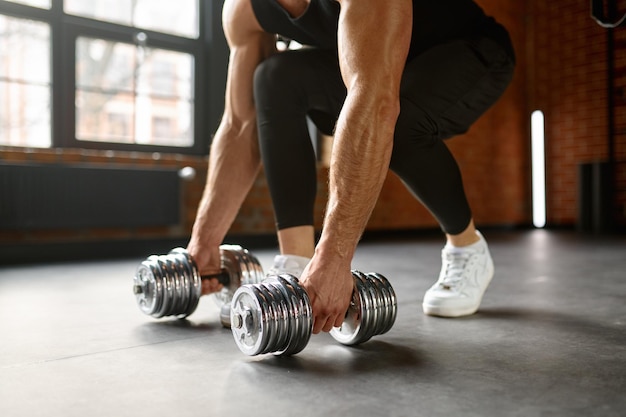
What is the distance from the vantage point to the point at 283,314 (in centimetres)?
94

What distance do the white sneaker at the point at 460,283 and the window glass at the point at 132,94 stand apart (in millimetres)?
2894

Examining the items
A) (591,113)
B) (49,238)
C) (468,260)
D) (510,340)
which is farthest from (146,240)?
(591,113)

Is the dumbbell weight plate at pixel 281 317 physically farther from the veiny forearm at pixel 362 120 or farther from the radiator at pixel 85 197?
the radiator at pixel 85 197

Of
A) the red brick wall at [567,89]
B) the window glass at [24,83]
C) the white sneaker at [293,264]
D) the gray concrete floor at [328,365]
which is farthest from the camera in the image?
the red brick wall at [567,89]

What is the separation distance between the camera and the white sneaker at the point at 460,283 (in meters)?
1.41

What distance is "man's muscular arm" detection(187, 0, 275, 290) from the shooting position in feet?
4.59

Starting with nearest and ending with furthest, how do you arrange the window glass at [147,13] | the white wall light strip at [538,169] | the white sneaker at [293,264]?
the white sneaker at [293,264], the window glass at [147,13], the white wall light strip at [538,169]

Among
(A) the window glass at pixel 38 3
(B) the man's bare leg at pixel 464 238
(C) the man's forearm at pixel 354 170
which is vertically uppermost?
(A) the window glass at pixel 38 3

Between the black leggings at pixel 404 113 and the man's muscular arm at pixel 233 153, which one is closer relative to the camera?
the black leggings at pixel 404 113

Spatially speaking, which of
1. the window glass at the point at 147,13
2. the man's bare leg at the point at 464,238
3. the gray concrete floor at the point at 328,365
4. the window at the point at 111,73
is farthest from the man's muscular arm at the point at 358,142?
the window glass at the point at 147,13

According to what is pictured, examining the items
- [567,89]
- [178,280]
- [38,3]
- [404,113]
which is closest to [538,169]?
[567,89]

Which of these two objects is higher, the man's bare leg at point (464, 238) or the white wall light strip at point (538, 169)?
the white wall light strip at point (538, 169)

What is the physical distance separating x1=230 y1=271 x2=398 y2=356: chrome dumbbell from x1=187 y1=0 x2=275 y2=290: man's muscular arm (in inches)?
16.0

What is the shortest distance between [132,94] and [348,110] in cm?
317
